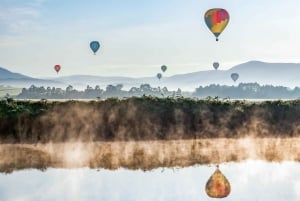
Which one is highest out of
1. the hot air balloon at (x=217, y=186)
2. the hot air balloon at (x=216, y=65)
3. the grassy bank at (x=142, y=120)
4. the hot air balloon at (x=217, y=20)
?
the hot air balloon at (x=216, y=65)

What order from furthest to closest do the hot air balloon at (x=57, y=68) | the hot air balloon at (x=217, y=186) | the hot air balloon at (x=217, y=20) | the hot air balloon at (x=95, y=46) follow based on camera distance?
the hot air balloon at (x=57, y=68)
the hot air balloon at (x=95, y=46)
the hot air balloon at (x=217, y=20)
the hot air balloon at (x=217, y=186)

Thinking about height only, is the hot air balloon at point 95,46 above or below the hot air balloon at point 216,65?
below

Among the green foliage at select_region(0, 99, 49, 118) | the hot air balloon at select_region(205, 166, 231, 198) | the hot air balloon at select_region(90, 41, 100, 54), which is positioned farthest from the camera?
the hot air balloon at select_region(90, 41, 100, 54)

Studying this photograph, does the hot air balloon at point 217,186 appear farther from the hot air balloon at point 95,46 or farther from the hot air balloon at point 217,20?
the hot air balloon at point 95,46

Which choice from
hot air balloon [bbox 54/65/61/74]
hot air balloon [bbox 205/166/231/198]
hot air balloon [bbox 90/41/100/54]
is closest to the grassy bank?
hot air balloon [bbox 205/166/231/198]

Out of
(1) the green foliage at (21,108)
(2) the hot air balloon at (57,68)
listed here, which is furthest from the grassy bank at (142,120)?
(2) the hot air balloon at (57,68)

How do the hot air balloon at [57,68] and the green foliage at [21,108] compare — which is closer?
the green foliage at [21,108]

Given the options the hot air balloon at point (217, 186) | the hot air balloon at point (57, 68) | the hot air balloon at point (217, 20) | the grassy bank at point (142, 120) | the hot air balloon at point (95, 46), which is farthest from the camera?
the hot air balloon at point (57, 68)

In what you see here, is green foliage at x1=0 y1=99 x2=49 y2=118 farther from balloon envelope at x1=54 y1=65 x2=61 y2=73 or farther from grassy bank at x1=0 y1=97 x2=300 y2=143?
balloon envelope at x1=54 y1=65 x2=61 y2=73
